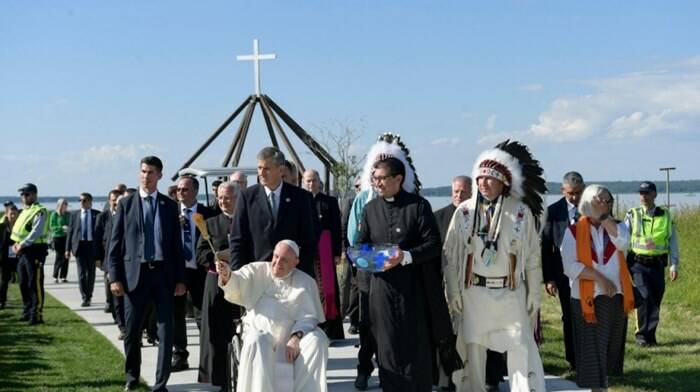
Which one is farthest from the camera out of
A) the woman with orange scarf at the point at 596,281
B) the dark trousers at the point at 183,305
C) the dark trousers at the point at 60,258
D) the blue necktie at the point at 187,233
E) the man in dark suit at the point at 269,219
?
the dark trousers at the point at 60,258

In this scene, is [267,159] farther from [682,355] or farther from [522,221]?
[682,355]

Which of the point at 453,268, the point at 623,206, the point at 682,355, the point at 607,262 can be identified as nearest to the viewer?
the point at 453,268

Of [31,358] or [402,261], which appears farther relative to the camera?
[31,358]

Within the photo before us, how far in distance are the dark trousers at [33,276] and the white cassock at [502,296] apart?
7.70 meters

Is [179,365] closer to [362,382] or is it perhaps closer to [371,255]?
[362,382]

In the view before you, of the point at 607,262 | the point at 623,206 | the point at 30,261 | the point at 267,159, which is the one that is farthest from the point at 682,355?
the point at 623,206

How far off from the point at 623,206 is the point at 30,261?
1592 centimetres

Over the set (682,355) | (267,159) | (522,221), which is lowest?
(682,355)

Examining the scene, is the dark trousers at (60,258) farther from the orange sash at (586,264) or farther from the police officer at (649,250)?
the orange sash at (586,264)

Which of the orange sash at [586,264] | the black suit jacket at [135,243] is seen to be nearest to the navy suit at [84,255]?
the black suit jacket at [135,243]

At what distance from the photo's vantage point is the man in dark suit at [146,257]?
7836mm

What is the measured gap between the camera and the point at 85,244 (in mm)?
15883

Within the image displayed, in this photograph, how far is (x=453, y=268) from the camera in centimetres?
692

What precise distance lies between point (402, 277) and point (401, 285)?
0.19 ft
